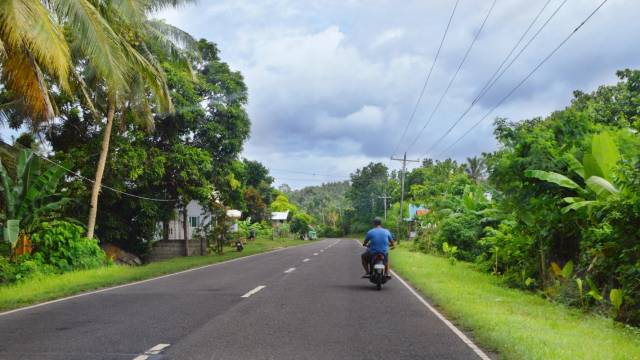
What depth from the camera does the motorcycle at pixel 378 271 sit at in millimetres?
13180

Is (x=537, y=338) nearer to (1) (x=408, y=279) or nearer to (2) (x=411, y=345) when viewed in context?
(2) (x=411, y=345)

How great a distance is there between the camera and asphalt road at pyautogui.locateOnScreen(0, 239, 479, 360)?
A: 21.7ft

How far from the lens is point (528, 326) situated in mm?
8188

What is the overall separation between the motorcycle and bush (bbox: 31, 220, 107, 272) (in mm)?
10246

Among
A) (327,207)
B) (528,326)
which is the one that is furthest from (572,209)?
(327,207)

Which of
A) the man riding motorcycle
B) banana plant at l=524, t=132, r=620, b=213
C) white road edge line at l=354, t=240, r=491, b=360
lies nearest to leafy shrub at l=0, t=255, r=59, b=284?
the man riding motorcycle

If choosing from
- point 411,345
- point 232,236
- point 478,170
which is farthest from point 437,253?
point 478,170

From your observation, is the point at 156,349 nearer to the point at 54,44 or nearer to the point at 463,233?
the point at 54,44

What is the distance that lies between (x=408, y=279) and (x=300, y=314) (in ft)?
24.4

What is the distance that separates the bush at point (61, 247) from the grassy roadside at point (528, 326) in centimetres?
1130

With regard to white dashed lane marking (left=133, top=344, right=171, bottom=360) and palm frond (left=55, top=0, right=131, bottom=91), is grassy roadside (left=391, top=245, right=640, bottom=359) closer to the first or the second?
white dashed lane marking (left=133, top=344, right=171, bottom=360)

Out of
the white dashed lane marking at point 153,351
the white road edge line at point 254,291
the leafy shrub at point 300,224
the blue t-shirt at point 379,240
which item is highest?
the leafy shrub at point 300,224

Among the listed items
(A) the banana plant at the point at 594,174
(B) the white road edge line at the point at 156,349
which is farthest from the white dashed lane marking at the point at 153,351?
(A) the banana plant at the point at 594,174

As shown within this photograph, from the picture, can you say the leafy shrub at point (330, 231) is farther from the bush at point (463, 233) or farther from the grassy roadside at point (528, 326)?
the grassy roadside at point (528, 326)
